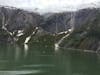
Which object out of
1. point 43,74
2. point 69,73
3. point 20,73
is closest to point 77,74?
point 69,73

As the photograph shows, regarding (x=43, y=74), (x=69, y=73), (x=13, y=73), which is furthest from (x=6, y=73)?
(x=69, y=73)

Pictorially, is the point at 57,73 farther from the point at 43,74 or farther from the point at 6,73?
the point at 6,73

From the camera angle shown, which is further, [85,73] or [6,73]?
[85,73]

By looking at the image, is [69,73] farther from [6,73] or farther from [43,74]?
[6,73]

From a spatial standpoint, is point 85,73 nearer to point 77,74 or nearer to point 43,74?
point 77,74

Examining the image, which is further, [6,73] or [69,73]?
[69,73]

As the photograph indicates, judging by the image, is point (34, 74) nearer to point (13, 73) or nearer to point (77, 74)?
point (13, 73)

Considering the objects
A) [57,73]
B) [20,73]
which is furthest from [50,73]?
[20,73]
